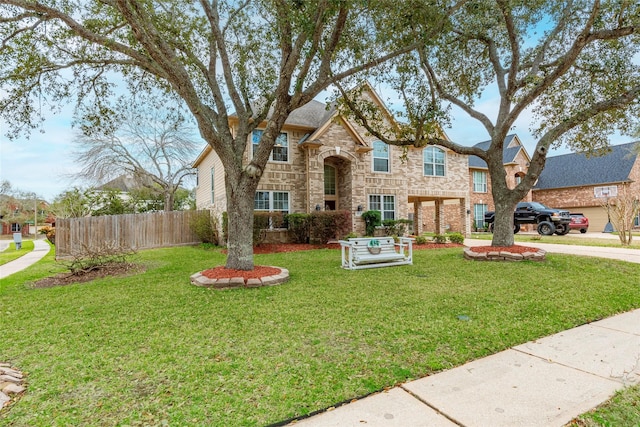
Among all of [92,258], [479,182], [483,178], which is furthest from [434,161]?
[92,258]

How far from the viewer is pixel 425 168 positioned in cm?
1925

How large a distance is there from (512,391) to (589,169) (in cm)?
3130

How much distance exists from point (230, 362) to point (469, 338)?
2.68m

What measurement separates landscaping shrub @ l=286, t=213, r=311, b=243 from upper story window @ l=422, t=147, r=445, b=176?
8.89 m

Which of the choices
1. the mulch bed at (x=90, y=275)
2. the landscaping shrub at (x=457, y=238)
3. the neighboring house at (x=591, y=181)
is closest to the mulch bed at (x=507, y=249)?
the landscaping shrub at (x=457, y=238)

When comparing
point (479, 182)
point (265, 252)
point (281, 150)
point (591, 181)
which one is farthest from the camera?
point (591, 181)

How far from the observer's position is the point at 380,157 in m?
17.4

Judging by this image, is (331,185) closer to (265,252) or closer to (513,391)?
(265,252)

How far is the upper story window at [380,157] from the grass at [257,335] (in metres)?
10.5

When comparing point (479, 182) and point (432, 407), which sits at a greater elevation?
point (479, 182)

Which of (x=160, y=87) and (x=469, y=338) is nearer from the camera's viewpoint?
(x=469, y=338)

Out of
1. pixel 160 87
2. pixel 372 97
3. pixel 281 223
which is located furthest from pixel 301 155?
pixel 160 87

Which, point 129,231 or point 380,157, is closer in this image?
point 129,231

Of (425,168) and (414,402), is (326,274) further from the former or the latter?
(425,168)
